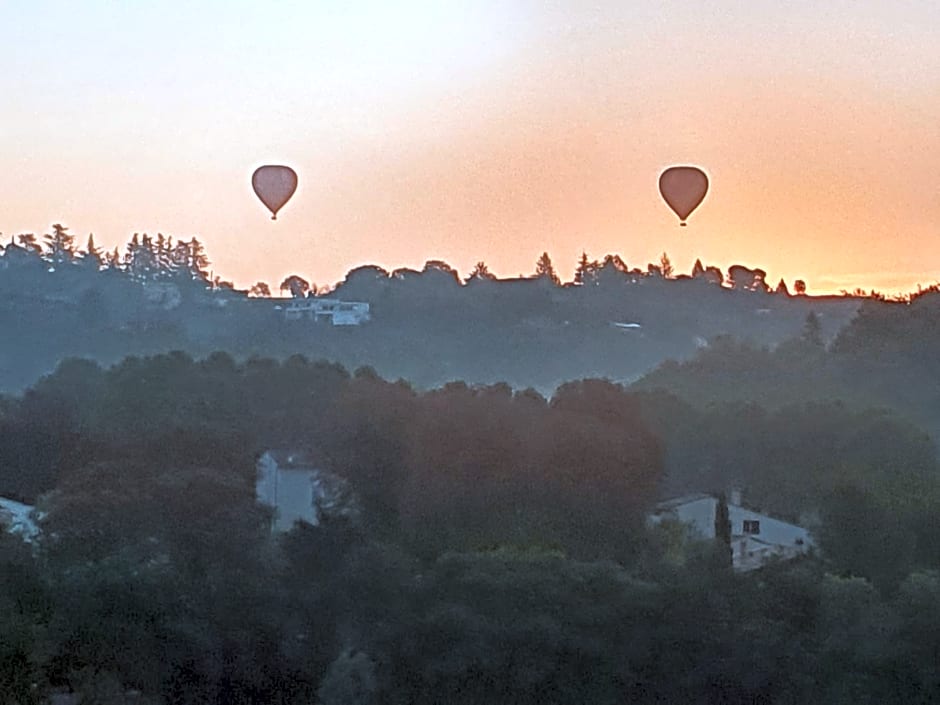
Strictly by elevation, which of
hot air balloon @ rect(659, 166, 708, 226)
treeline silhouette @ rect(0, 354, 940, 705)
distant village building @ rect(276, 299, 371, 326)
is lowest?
treeline silhouette @ rect(0, 354, 940, 705)

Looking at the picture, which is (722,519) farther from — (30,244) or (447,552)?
(30,244)

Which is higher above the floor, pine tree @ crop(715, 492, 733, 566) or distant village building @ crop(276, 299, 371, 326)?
distant village building @ crop(276, 299, 371, 326)

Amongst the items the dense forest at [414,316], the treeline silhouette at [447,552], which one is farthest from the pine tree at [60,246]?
the treeline silhouette at [447,552]

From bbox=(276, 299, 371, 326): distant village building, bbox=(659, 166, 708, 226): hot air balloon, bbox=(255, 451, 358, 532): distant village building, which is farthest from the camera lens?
bbox=(276, 299, 371, 326): distant village building

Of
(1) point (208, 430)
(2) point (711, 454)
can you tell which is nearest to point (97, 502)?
(1) point (208, 430)

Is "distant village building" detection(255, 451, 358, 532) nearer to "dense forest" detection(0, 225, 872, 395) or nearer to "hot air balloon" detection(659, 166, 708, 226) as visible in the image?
"hot air balloon" detection(659, 166, 708, 226)

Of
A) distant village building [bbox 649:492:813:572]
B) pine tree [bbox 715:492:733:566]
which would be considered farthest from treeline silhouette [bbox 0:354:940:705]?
pine tree [bbox 715:492:733:566]

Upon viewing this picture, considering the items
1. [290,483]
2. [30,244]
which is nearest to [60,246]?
[30,244]
